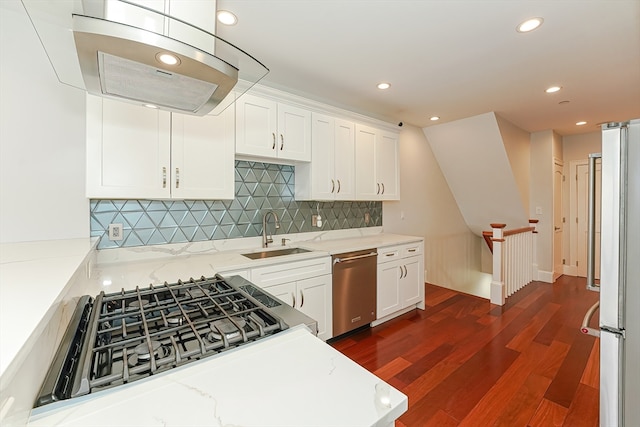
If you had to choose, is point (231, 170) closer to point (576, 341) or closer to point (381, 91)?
point (381, 91)

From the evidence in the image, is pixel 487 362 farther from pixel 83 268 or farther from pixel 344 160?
pixel 83 268

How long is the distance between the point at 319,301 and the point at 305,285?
0.77 ft

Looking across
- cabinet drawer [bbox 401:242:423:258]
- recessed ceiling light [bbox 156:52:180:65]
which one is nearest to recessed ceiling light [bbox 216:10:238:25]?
recessed ceiling light [bbox 156:52:180:65]

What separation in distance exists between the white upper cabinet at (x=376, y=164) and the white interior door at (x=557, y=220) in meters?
3.26

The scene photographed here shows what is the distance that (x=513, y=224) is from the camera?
5.07 m

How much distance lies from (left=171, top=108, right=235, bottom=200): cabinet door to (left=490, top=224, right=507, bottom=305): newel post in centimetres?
350

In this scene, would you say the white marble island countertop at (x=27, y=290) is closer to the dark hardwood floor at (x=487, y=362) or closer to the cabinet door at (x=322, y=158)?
the dark hardwood floor at (x=487, y=362)

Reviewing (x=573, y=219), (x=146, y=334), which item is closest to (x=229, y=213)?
(x=146, y=334)

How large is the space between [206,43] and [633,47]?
126 inches

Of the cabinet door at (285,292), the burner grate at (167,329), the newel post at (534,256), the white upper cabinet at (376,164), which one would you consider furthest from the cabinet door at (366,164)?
the newel post at (534,256)

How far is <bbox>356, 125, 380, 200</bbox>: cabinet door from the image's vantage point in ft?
10.8

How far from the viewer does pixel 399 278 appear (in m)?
3.29

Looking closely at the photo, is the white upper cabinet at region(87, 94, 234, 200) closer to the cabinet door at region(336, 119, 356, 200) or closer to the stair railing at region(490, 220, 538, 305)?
the cabinet door at region(336, 119, 356, 200)

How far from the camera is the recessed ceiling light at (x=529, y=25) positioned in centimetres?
191
